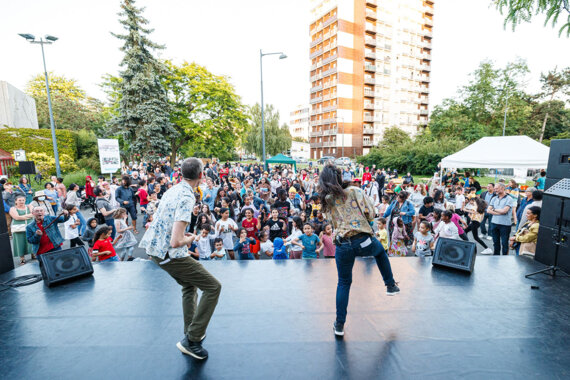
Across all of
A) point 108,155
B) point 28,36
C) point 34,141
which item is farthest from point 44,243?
point 34,141

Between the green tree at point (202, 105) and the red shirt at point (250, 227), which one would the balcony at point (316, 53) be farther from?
the red shirt at point (250, 227)

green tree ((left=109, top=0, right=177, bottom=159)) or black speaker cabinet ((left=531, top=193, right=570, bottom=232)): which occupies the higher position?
green tree ((left=109, top=0, right=177, bottom=159))

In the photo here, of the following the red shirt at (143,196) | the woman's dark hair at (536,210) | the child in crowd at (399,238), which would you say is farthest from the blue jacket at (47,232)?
the woman's dark hair at (536,210)

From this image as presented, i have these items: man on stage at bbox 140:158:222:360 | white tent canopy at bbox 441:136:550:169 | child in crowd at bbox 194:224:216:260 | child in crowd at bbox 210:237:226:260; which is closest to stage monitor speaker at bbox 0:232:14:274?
child in crowd at bbox 194:224:216:260

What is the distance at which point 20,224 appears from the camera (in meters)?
6.24

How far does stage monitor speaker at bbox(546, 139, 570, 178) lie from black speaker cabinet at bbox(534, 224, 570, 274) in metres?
0.89

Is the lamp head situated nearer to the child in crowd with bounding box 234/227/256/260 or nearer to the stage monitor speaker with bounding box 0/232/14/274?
the stage monitor speaker with bounding box 0/232/14/274

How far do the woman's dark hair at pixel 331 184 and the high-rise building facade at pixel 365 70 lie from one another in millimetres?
49529

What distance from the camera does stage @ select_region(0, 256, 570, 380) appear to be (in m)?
2.49

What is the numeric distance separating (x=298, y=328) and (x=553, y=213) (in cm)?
462

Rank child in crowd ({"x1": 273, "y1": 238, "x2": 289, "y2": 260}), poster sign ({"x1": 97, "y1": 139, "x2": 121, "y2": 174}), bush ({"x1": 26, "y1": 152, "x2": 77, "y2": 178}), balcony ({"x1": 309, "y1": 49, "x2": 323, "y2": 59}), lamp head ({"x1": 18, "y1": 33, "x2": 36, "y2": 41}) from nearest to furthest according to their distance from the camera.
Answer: child in crowd ({"x1": 273, "y1": 238, "x2": 289, "y2": 260}) < lamp head ({"x1": 18, "y1": 33, "x2": 36, "y2": 41}) < poster sign ({"x1": 97, "y1": 139, "x2": 121, "y2": 174}) < bush ({"x1": 26, "y1": 152, "x2": 77, "y2": 178}) < balcony ({"x1": 309, "y1": 49, "x2": 323, "y2": 59})

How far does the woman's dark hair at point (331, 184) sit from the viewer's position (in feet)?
9.00

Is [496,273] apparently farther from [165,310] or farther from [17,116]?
[17,116]

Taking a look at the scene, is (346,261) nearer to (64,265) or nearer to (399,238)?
(399,238)
